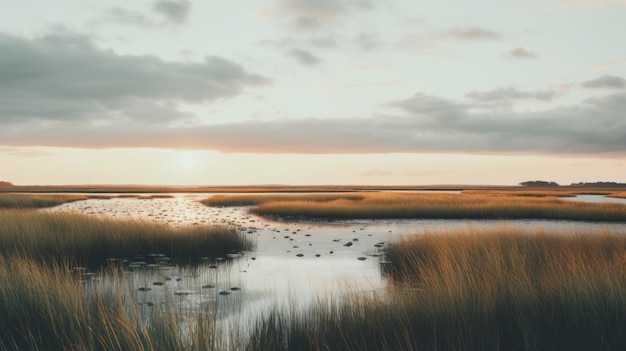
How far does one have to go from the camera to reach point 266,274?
13633 mm

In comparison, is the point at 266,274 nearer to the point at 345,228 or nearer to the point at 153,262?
the point at 153,262

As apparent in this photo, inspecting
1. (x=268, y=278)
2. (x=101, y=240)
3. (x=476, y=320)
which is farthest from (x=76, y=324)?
(x=101, y=240)

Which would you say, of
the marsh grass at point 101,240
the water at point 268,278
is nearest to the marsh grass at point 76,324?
the water at point 268,278

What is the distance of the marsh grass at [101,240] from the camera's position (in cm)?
1558

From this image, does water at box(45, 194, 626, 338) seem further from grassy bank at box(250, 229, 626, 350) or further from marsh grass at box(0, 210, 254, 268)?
marsh grass at box(0, 210, 254, 268)

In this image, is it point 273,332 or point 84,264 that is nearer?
point 273,332

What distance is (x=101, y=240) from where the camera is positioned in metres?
17.2

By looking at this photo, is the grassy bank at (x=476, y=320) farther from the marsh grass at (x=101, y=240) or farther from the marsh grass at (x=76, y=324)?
the marsh grass at (x=101, y=240)

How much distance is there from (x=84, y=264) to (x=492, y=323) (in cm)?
1241

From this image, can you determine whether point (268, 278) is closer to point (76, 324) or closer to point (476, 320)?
point (76, 324)

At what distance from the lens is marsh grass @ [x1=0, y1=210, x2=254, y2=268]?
1558 cm

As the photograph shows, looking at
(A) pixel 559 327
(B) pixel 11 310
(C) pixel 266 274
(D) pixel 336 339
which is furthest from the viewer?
(C) pixel 266 274

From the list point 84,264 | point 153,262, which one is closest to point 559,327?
point 153,262

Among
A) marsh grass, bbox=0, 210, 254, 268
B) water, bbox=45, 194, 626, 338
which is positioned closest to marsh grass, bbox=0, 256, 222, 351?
water, bbox=45, 194, 626, 338
